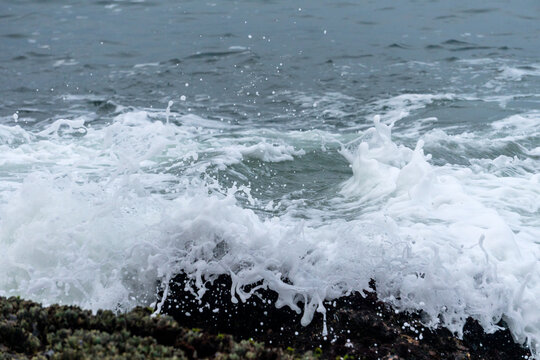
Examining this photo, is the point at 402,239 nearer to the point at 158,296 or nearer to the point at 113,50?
the point at 158,296

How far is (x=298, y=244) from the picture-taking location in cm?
485

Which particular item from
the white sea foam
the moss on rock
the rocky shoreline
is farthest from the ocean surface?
the moss on rock

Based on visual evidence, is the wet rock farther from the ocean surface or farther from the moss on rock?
the moss on rock

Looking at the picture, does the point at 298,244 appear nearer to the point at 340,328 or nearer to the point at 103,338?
the point at 340,328

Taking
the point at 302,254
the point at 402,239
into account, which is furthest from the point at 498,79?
the point at 302,254

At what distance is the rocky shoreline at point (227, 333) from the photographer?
3.19 metres

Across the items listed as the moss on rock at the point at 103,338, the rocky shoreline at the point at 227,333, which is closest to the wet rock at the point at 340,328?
the rocky shoreline at the point at 227,333

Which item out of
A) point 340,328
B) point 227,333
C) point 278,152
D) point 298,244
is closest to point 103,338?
point 227,333

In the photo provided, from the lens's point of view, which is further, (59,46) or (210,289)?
(59,46)

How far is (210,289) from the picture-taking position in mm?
4488

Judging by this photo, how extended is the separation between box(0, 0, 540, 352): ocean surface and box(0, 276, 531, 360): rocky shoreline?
129 mm

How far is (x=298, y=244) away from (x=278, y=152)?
3.84 metres

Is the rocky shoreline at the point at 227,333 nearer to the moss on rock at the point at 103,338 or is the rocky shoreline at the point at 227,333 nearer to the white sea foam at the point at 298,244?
the moss on rock at the point at 103,338

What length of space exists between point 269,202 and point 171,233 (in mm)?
2158
